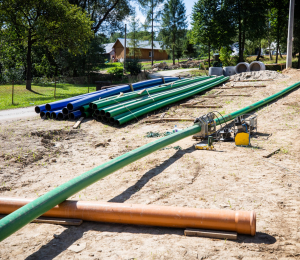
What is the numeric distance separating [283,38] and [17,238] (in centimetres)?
4258

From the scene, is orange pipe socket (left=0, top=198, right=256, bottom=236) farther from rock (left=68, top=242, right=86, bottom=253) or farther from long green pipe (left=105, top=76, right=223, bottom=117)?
long green pipe (left=105, top=76, right=223, bottom=117)

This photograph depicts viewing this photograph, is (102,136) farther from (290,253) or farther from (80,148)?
(290,253)

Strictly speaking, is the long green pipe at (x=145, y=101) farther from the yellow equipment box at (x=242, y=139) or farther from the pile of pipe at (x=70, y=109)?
the yellow equipment box at (x=242, y=139)

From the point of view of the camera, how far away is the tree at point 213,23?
35.4 m

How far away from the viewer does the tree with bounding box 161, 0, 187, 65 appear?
51.8 m

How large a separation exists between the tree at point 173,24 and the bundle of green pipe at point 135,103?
39.5 metres

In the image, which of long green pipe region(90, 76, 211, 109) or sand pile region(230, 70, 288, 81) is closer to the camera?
long green pipe region(90, 76, 211, 109)

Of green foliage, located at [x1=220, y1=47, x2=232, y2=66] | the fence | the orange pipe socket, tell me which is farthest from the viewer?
green foliage, located at [x1=220, y1=47, x2=232, y2=66]

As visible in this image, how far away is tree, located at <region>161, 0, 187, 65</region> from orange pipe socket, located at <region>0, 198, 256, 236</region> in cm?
4992

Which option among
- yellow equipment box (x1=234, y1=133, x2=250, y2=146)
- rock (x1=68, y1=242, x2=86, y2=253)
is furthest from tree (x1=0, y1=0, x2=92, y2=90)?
rock (x1=68, y1=242, x2=86, y2=253)

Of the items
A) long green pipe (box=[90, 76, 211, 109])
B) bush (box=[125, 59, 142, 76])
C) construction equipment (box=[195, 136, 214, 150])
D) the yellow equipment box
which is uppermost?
bush (box=[125, 59, 142, 76])

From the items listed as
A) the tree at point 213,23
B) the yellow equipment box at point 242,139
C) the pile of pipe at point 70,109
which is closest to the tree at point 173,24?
the tree at point 213,23

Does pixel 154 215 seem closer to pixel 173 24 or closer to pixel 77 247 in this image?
pixel 77 247

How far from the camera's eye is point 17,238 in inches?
145
